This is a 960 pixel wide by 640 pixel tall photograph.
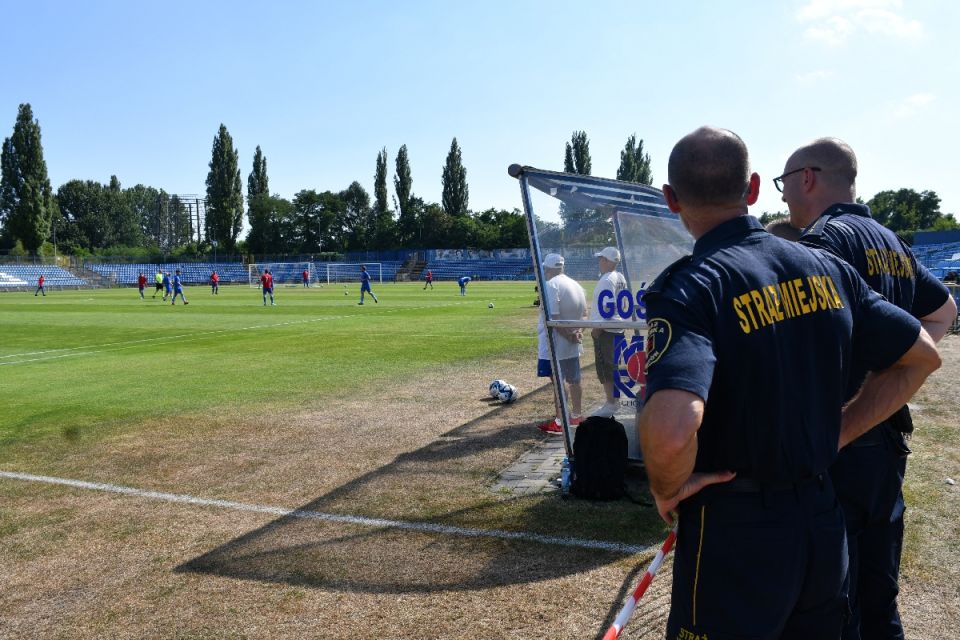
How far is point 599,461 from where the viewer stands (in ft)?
19.9

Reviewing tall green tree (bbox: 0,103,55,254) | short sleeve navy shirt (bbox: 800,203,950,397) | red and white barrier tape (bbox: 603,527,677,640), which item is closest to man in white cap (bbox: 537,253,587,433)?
red and white barrier tape (bbox: 603,527,677,640)

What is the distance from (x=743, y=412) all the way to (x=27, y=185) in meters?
91.8

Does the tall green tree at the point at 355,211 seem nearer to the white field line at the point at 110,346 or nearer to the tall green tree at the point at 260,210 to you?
the tall green tree at the point at 260,210

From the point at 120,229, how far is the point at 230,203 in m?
50.1

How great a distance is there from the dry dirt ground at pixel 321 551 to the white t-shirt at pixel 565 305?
1.39 m

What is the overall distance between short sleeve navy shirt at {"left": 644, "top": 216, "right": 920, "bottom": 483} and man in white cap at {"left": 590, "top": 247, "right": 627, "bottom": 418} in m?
4.63

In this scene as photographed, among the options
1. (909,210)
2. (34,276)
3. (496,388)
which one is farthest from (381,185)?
(496,388)

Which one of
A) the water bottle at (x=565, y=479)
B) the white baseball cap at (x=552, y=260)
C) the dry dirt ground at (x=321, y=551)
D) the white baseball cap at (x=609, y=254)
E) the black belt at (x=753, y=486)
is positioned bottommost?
the dry dirt ground at (x=321, y=551)

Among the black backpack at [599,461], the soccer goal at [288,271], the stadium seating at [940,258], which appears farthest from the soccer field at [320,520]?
the soccer goal at [288,271]

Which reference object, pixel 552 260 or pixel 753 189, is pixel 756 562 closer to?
pixel 753 189

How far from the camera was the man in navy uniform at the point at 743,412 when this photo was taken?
74.7 inches

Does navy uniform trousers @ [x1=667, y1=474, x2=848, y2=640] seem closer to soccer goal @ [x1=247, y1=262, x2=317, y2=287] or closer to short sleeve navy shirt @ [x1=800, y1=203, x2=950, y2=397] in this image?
short sleeve navy shirt @ [x1=800, y1=203, x2=950, y2=397]

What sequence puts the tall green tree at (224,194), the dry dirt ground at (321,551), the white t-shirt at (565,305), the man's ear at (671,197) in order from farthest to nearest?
the tall green tree at (224,194), the white t-shirt at (565,305), the dry dirt ground at (321,551), the man's ear at (671,197)

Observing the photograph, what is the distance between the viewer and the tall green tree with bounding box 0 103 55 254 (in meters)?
77.4
